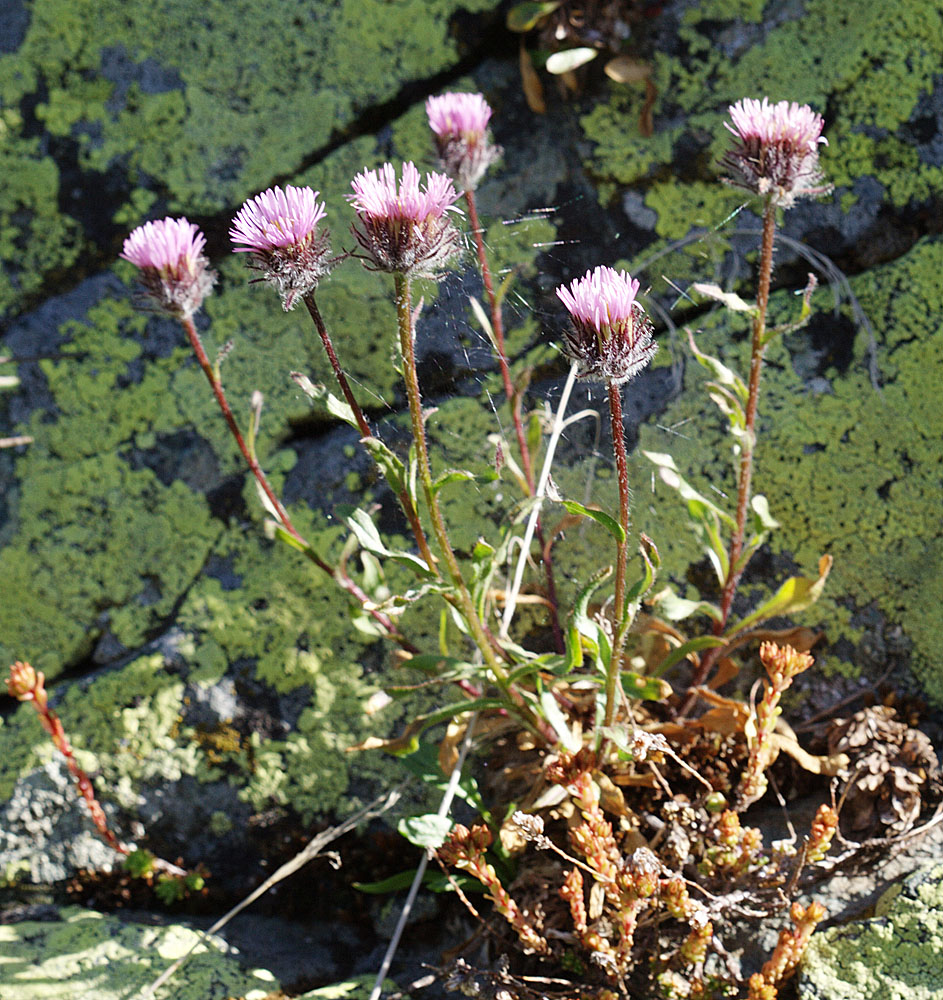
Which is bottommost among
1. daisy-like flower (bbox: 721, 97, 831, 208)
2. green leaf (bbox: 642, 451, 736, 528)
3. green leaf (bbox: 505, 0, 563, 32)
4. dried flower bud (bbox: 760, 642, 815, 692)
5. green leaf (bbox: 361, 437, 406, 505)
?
dried flower bud (bbox: 760, 642, 815, 692)

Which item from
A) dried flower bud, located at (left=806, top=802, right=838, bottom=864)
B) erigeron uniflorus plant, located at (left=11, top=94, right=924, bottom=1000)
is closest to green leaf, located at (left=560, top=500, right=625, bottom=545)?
erigeron uniflorus plant, located at (left=11, top=94, right=924, bottom=1000)

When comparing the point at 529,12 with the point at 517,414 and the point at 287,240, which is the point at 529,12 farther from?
the point at 287,240

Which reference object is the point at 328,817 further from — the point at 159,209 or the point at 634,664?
the point at 159,209

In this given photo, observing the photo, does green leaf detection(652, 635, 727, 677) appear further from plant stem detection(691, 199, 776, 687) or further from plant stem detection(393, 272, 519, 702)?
plant stem detection(393, 272, 519, 702)

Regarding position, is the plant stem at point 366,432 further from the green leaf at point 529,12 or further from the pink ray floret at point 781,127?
the green leaf at point 529,12

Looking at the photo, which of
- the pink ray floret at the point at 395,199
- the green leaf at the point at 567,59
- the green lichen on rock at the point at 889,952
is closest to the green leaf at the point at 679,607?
the green lichen on rock at the point at 889,952

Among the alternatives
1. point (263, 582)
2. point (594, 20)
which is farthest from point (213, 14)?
point (263, 582)

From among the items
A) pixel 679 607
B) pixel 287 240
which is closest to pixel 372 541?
pixel 287 240
